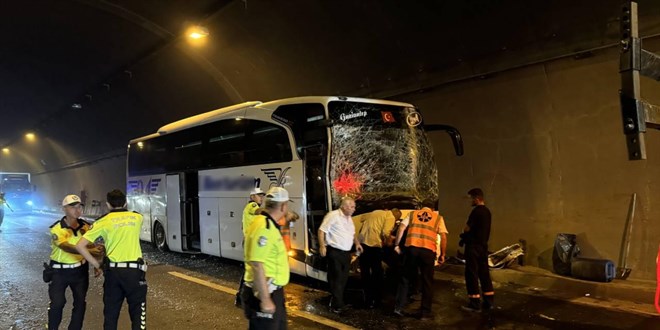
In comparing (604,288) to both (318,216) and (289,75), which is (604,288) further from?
(289,75)

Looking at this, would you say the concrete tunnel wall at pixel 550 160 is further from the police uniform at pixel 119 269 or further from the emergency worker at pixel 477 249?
the police uniform at pixel 119 269

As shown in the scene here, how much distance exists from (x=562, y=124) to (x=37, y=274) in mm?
11034

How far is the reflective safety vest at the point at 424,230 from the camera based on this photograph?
6531 mm

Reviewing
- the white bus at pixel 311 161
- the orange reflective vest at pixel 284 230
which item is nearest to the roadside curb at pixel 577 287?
the white bus at pixel 311 161

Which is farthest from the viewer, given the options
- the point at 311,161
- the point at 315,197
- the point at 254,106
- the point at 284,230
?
the point at 254,106

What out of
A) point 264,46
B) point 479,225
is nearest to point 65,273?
point 479,225

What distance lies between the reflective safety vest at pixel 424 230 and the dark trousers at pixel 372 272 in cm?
82

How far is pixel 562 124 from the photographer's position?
9164 mm

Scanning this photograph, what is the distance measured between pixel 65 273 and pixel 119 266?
35.1 inches

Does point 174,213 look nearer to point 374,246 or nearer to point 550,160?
point 374,246

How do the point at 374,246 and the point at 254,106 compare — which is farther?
the point at 254,106

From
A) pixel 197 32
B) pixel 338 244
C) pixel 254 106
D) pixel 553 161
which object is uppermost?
pixel 197 32

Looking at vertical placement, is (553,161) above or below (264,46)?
below

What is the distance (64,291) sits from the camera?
5.18 meters
